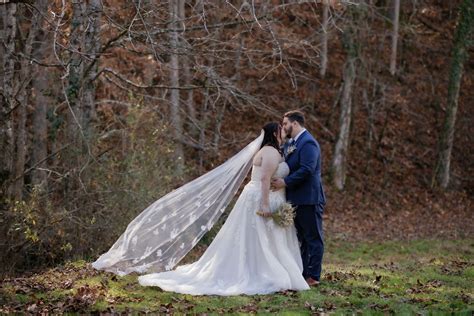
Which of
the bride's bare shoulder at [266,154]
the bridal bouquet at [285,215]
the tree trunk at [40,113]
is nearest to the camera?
the bridal bouquet at [285,215]

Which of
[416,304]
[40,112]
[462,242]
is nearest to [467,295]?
[416,304]

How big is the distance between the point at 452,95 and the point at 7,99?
19.2 metres

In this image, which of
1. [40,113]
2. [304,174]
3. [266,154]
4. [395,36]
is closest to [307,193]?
[304,174]

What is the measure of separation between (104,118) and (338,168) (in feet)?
30.5

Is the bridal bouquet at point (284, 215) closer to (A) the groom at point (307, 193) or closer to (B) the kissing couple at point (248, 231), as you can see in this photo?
(B) the kissing couple at point (248, 231)

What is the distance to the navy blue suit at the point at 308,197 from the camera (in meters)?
9.86

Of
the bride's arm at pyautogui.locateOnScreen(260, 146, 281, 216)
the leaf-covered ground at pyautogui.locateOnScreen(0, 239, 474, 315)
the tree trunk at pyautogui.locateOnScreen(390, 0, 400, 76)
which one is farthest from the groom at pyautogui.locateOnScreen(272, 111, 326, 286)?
the tree trunk at pyautogui.locateOnScreen(390, 0, 400, 76)

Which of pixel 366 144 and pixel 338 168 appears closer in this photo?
pixel 338 168

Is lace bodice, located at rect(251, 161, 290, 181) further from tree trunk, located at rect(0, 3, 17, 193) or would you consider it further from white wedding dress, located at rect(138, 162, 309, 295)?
tree trunk, located at rect(0, 3, 17, 193)

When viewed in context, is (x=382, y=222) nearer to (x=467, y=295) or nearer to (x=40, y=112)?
(x=40, y=112)

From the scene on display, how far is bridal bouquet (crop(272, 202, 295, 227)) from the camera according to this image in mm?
9680

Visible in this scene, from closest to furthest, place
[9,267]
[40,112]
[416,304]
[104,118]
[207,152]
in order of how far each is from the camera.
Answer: [416,304]
[9,267]
[40,112]
[104,118]
[207,152]

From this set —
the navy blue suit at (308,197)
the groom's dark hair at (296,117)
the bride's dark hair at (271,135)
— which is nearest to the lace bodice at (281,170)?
the navy blue suit at (308,197)

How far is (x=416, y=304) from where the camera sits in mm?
8633
